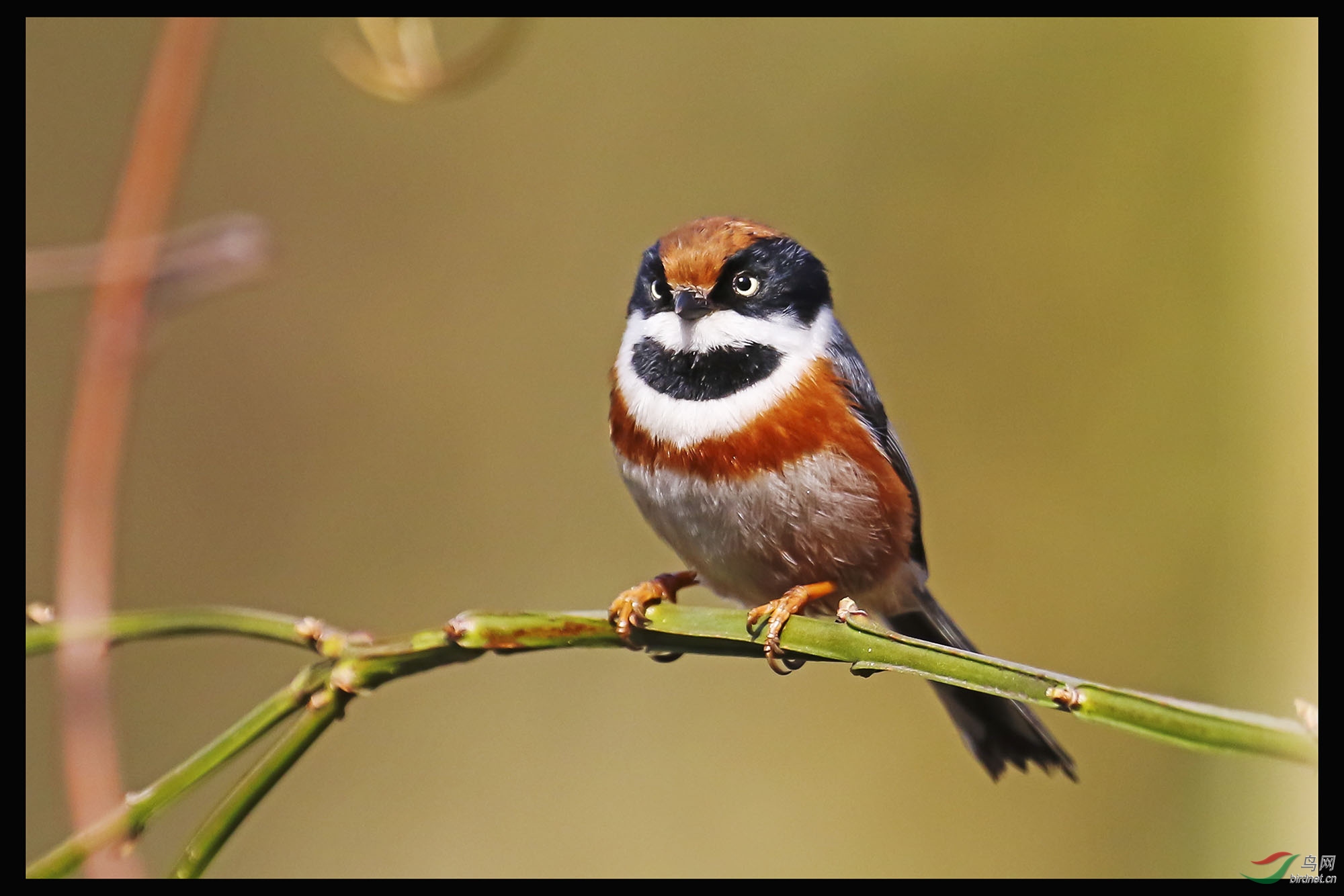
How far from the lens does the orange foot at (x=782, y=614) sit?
1.73 m

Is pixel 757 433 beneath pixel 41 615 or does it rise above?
above

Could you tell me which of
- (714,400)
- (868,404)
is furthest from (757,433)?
(868,404)

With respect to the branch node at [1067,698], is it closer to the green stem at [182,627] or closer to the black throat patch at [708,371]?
the green stem at [182,627]

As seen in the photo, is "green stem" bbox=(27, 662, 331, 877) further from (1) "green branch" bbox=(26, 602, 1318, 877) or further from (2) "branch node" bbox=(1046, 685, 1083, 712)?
(2) "branch node" bbox=(1046, 685, 1083, 712)

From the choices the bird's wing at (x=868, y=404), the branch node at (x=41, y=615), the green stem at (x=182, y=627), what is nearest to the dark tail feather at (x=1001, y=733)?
the bird's wing at (x=868, y=404)

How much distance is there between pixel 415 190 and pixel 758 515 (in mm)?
3178

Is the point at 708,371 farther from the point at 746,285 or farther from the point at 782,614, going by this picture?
the point at 782,614

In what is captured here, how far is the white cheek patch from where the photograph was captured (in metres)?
2.32

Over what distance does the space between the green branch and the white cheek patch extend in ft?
2.71

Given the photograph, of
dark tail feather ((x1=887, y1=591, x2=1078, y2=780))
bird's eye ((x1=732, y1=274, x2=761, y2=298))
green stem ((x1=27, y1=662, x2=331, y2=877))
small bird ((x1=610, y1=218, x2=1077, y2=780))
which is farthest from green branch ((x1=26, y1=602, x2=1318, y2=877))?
dark tail feather ((x1=887, y1=591, x2=1078, y2=780))

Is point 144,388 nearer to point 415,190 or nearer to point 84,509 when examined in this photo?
point 415,190

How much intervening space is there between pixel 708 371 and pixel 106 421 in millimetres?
→ 1379

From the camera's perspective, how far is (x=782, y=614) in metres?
2.04

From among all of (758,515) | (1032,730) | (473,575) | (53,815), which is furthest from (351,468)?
(1032,730)
